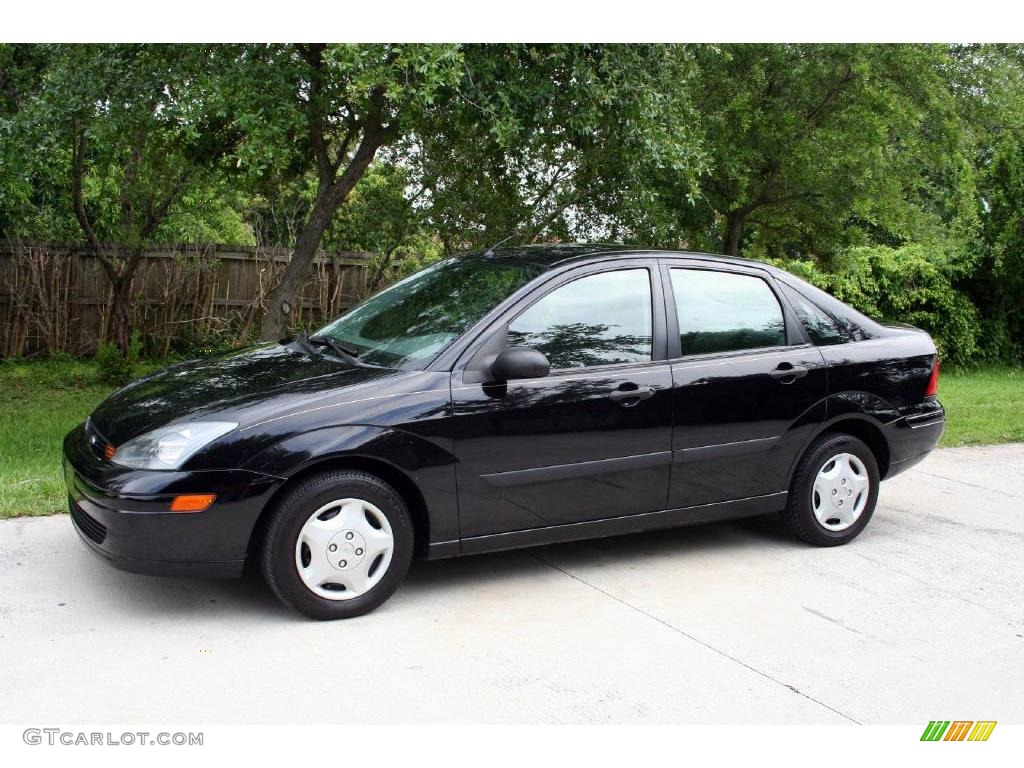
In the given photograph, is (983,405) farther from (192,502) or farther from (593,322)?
(192,502)

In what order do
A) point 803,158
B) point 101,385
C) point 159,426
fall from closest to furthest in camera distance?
point 159,426 → point 803,158 → point 101,385

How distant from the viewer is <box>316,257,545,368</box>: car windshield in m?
4.97

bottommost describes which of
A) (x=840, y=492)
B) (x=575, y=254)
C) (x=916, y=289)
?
(x=840, y=492)

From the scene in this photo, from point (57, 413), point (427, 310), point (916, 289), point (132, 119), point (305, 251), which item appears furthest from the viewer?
point (916, 289)

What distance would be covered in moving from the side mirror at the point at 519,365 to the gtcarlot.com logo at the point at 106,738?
1983 millimetres

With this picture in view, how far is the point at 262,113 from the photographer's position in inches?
298

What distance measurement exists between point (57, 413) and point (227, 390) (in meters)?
5.96

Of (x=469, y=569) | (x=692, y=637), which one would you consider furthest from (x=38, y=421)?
(x=692, y=637)

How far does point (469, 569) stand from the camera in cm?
534

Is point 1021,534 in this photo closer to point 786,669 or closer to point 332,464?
point 786,669

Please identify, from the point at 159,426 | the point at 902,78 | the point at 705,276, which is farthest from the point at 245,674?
the point at 902,78

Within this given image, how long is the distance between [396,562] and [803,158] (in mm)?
7951

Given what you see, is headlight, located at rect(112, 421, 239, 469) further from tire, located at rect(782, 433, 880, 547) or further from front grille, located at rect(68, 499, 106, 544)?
tire, located at rect(782, 433, 880, 547)

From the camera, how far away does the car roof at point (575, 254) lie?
5367 mm
